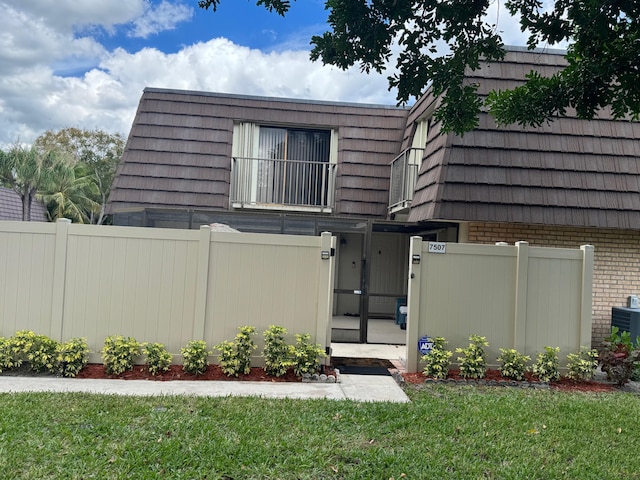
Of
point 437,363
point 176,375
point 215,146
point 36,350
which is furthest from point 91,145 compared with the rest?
point 437,363

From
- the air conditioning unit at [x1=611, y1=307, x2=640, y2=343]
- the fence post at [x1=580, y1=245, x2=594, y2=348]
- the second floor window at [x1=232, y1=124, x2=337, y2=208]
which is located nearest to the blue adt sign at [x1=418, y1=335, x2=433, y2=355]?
the fence post at [x1=580, y1=245, x2=594, y2=348]

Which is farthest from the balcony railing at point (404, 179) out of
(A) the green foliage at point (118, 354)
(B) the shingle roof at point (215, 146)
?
(A) the green foliage at point (118, 354)

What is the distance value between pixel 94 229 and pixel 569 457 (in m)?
5.87

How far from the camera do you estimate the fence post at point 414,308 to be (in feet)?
21.6

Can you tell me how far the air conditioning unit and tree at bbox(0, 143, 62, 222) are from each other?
66.6 ft

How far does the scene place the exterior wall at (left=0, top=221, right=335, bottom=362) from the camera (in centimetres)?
622

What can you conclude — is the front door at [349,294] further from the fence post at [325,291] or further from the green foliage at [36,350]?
the green foliage at [36,350]

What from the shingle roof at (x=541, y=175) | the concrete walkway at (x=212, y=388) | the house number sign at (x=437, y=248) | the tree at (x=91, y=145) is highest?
the tree at (x=91, y=145)

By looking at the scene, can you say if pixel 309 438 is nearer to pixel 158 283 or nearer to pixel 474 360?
pixel 474 360

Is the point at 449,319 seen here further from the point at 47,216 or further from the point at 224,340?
the point at 47,216

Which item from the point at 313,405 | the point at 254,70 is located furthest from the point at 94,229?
the point at 254,70

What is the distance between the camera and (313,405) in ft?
16.1

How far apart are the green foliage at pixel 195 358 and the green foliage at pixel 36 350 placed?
155 cm

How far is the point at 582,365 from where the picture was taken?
643cm
